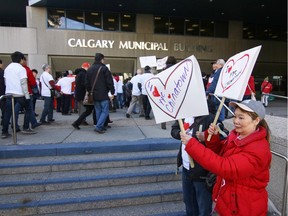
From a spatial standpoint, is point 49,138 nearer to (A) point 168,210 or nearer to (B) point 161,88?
(A) point 168,210

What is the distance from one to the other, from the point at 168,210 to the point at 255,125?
2.34 m

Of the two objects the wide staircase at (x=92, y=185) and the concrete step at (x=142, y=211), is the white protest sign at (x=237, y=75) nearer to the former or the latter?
the concrete step at (x=142, y=211)

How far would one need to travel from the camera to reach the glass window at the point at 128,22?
2055 cm

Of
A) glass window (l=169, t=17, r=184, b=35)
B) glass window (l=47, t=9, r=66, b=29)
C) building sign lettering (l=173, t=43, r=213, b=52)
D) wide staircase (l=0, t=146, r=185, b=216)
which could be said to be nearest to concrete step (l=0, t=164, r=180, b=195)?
wide staircase (l=0, t=146, r=185, b=216)

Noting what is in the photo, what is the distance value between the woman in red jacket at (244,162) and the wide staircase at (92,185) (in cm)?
193

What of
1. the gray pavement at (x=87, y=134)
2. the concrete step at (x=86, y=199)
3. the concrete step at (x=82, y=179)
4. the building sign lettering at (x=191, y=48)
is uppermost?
the building sign lettering at (x=191, y=48)

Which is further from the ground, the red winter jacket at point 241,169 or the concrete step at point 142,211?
the red winter jacket at point 241,169

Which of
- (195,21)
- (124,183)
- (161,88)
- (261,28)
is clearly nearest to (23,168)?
(124,183)

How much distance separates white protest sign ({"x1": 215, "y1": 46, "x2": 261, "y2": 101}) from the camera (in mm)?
1970

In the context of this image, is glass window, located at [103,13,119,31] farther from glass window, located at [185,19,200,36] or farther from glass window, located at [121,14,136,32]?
glass window, located at [185,19,200,36]

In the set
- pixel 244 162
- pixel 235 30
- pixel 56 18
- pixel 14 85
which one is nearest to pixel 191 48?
pixel 235 30

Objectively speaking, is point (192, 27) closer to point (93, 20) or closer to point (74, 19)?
point (93, 20)

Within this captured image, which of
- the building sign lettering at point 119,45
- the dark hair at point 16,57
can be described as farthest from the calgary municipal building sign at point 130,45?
the dark hair at point 16,57

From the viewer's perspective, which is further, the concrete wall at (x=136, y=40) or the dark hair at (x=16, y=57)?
the concrete wall at (x=136, y=40)
